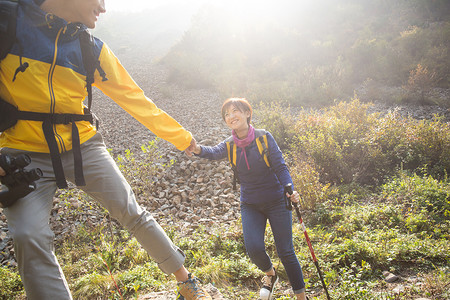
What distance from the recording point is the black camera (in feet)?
4.81

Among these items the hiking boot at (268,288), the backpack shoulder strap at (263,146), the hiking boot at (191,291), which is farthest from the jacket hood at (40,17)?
the hiking boot at (268,288)

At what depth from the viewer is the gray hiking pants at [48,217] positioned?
1.46 meters

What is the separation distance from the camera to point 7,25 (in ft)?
5.12

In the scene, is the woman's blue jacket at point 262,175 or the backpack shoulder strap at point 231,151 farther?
the backpack shoulder strap at point 231,151

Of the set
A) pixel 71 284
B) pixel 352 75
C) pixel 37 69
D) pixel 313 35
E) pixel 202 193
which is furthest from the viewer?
pixel 313 35

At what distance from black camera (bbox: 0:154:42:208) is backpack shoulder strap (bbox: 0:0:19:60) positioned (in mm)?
674

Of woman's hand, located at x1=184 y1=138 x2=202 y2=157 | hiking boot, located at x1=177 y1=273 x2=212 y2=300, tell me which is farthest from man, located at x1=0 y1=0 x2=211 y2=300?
woman's hand, located at x1=184 y1=138 x2=202 y2=157

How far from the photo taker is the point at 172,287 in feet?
8.52

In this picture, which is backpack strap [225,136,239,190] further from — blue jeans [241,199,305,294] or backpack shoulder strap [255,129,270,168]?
blue jeans [241,199,305,294]

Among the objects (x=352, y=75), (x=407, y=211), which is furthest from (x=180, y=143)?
(x=352, y=75)

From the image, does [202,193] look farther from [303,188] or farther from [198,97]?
[198,97]

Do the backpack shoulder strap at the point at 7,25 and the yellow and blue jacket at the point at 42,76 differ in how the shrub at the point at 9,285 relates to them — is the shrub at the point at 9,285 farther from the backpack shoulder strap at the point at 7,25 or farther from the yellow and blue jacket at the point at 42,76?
the backpack shoulder strap at the point at 7,25

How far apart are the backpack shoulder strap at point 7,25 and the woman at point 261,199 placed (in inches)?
63.8

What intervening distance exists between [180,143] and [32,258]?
1.38 metres
